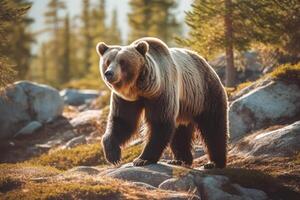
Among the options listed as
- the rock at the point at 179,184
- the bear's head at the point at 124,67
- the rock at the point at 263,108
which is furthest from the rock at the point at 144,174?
the rock at the point at 263,108

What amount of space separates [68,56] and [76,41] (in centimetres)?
606

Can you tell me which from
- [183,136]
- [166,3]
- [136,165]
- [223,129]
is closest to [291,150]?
[223,129]

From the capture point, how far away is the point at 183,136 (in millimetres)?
11336

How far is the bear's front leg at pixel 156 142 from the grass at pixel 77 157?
4610 millimetres

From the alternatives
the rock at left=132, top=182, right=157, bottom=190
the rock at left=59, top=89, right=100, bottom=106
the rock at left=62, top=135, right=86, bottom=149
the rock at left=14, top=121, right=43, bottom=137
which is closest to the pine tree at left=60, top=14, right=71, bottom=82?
the rock at left=59, top=89, right=100, bottom=106

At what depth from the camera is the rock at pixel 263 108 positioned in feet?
42.5

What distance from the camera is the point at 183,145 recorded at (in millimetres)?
11242

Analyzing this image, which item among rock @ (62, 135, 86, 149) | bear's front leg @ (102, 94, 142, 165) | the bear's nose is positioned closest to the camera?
the bear's nose

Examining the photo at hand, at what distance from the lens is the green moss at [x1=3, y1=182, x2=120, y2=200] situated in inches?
306

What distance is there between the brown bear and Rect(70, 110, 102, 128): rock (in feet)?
28.4

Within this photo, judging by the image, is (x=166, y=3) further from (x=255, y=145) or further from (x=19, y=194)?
(x=19, y=194)

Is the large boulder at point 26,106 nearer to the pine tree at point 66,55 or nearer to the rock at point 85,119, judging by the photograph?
the rock at point 85,119

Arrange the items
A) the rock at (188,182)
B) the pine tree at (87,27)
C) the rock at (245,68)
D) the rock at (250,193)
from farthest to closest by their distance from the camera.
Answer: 1. the pine tree at (87,27)
2. the rock at (245,68)
3. the rock at (250,193)
4. the rock at (188,182)

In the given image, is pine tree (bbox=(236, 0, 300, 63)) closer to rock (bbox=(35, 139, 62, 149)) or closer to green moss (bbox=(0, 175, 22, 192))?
rock (bbox=(35, 139, 62, 149))
